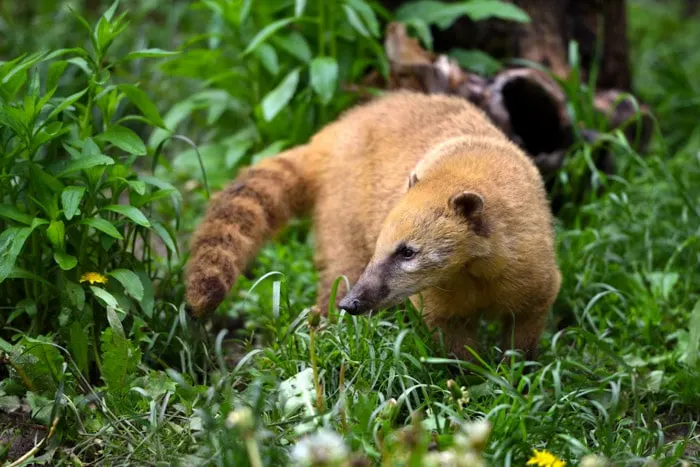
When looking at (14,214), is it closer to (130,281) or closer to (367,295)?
(130,281)

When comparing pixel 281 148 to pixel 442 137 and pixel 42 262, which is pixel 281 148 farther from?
pixel 42 262

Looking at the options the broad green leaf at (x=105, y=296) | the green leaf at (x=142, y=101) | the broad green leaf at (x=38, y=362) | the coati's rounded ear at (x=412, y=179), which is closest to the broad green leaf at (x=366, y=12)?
the coati's rounded ear at (x=412, y=179)

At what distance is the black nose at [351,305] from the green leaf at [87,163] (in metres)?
1.21

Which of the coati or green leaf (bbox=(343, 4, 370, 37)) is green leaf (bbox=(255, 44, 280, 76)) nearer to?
green leaf (bbox=(343, 4, 370, 37))

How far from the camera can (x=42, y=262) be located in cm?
402

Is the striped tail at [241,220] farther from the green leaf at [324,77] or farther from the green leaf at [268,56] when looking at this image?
the green leaf at [268,56]

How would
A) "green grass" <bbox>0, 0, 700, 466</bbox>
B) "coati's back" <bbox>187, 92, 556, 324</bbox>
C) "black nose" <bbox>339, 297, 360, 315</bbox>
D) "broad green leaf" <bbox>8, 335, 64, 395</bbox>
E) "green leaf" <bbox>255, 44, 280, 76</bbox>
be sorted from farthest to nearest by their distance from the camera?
"green leaf" <bbox>255, 44, 280, 76</bbox> < "coati's back" <bbox>187, 92, 556, 324</bbox> < "black nose" <bbox>339, 297, 360, 315</bbox> < "broad green leaf" <bbox>8, 335, 64, 395</bbox> < "green grass" <bbox>0, 0, 700, 466</bbox>

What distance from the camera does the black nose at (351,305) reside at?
388 centimetres

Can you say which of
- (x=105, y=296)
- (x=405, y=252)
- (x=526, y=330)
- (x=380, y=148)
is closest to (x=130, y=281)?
(x=105, y=296)

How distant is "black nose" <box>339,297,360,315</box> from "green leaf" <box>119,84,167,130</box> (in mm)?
1312

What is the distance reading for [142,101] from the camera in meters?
4.30

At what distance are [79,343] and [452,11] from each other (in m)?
3.64

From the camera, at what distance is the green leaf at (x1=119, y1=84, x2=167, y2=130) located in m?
4.20

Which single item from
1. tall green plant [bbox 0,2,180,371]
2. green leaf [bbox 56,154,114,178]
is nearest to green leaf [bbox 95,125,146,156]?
tall green plant [bbox 0,2,180,371]
